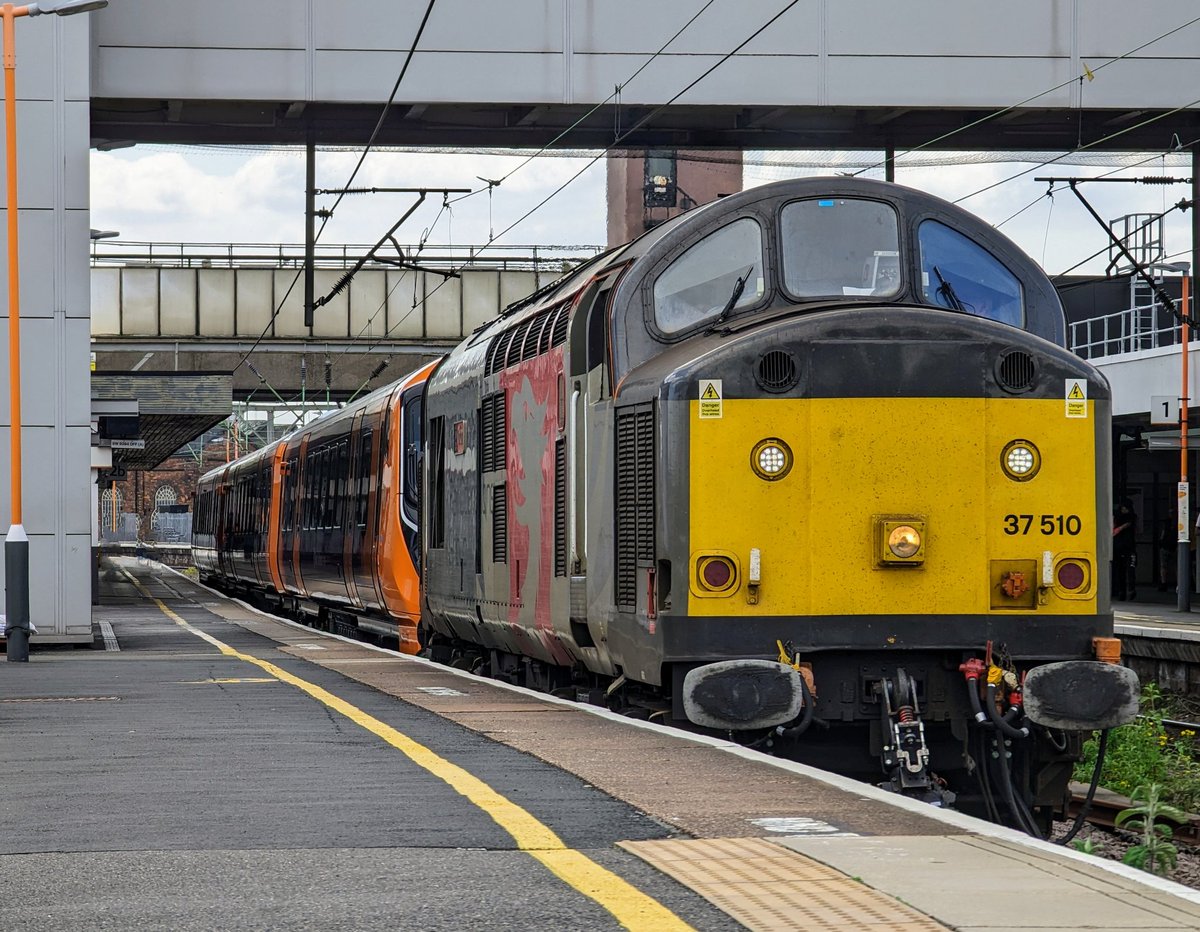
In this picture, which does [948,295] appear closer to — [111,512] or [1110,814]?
[1110,814]

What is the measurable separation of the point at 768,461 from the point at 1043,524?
1.42 metres

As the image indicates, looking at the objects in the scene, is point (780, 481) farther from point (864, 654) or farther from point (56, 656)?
point (56, 656)

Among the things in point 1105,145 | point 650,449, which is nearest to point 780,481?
point 650,449

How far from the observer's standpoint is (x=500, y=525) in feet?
43.4

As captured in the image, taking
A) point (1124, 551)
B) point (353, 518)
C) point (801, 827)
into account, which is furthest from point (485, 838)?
point (1124, 551)

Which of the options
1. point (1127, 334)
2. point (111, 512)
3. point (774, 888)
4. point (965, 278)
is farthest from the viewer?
point (111, 512)

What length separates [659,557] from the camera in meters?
8.95

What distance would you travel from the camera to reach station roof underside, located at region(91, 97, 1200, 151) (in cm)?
2178

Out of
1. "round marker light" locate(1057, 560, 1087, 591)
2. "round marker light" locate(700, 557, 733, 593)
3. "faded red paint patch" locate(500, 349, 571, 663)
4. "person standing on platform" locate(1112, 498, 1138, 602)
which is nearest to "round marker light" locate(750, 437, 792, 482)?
"round marker light" locate(700, 557, 733, 593)

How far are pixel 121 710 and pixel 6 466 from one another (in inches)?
335

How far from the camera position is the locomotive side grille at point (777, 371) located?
29.2 feet

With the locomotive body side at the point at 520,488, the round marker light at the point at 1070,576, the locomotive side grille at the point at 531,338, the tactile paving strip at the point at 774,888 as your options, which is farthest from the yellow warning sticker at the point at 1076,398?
the locomotive side grille at the point at 531,338

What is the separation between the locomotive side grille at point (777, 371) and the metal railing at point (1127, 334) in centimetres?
2735

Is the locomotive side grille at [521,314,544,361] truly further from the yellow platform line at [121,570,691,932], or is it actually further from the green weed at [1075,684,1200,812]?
the green weed at [1075,684,1200,812]
